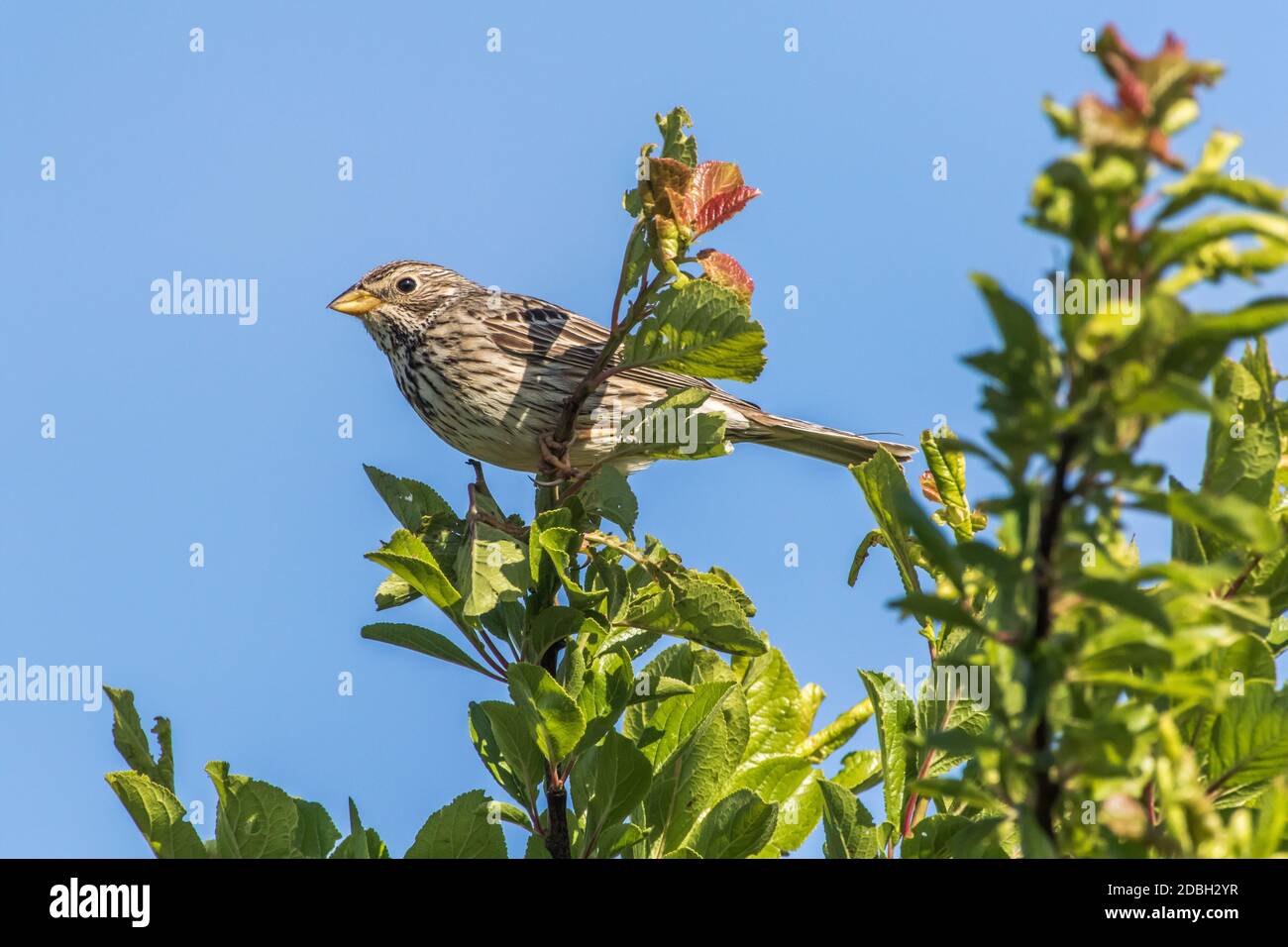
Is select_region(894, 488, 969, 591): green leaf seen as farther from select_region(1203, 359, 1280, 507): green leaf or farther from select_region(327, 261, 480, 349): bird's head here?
select_region(327, 261, 480, 349): bird's head

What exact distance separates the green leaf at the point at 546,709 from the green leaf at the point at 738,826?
1.15ft

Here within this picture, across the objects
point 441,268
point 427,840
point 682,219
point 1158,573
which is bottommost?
point 427,840

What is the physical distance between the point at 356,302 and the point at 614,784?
520 cm

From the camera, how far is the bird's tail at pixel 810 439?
25.2ft

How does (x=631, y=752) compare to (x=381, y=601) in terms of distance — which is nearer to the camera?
(x=631, y=752)

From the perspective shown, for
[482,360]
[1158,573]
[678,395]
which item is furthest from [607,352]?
[482,360]

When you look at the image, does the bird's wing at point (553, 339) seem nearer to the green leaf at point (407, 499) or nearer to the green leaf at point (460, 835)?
the green leaf at point (407, 499)

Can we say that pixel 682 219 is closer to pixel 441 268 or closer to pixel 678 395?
pixel 678 395

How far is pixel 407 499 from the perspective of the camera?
4016mm

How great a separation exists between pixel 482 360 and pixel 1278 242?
19.5 feet

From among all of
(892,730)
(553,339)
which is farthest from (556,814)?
(553,339)

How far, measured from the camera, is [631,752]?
3.13 m

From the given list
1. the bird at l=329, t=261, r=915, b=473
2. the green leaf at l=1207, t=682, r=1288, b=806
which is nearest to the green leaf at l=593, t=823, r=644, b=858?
the green leaf at l=1207, t=682, r=1288, b=806

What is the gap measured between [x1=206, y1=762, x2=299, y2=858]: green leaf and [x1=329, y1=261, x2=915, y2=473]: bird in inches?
125
